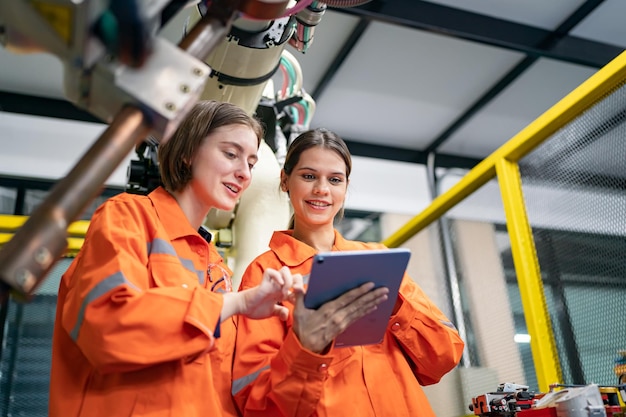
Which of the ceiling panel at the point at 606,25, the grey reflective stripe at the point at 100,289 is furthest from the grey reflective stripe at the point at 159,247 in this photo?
the ceiling panel at the point at 606,25

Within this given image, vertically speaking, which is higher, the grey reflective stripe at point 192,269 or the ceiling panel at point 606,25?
the ceiling panel at point 606,25

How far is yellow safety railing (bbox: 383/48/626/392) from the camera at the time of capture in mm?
1686

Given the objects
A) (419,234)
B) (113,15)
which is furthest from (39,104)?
(113,15)

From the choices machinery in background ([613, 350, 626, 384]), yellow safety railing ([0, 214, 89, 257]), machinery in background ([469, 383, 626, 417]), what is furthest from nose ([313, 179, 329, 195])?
yellow safety railing ([0, 214, 89, 257])

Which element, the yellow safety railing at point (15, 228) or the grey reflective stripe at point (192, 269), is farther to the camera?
the yellow safety railing at point (15, 228)

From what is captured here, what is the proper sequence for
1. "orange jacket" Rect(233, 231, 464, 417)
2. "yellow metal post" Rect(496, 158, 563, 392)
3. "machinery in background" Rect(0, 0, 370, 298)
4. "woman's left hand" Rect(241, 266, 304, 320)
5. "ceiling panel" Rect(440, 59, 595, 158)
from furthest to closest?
"ceiling panel" Rect(440, 59, 595, 158) → "yellow metal post" Rect(496, 158, 563, 392) → "orange jacket" Rect(233, 231, 464, 417) → "woman's left hand" Rect(241, 266, 304, 320) → "machinery in background" Rect(0, 0, 370, 298)

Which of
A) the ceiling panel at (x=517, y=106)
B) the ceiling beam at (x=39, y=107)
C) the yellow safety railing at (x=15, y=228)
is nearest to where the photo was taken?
the yellow safety railing at (x=15, y=228)

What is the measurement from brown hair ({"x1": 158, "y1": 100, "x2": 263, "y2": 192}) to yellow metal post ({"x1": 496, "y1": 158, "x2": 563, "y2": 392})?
3.47ft

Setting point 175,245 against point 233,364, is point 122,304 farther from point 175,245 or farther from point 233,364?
point 233,364

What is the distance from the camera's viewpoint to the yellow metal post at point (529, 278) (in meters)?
1.78

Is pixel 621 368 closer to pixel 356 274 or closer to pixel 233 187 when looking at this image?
pixel 356 274

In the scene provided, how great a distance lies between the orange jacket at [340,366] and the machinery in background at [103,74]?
2.34 feet

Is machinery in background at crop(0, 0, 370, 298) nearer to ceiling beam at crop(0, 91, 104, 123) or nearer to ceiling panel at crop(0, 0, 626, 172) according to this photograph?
ceiling panel at crop(0, 0, 626, 172)

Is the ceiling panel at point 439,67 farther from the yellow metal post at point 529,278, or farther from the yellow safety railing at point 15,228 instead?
the yellow metal post at point 529,278
